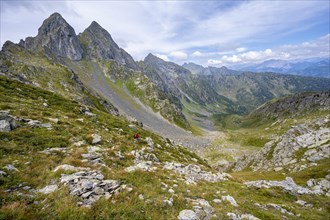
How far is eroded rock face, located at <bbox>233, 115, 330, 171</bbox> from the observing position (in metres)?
44.0

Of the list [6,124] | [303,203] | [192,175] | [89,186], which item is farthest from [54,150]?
[303,203]

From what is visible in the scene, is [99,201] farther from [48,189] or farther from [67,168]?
Answer: [67,168]

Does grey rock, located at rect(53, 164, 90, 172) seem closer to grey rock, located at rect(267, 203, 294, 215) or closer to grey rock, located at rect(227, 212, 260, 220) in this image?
grey rock, located at rect(227, 212, 260, 220)

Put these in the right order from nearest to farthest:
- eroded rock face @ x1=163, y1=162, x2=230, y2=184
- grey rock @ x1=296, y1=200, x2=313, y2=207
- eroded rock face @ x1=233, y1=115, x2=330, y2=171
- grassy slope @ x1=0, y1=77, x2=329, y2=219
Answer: grassy slope @ x1=0, y1=77, x2=329, y2=219
grey rock @ x1=296, y1=200, x2=313, y2=207
eroded rock face @ x1=163, y1=162, x2=230, y2=184
eroded rock face @ x1=233, y1=115, x2=330, y2=171

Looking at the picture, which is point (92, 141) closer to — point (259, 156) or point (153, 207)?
point (153, 207)

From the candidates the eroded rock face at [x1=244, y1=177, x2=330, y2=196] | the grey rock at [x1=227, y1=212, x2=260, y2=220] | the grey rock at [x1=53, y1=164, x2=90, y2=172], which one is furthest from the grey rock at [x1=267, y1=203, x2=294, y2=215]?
the grey rock at [x1=53, y1=164, x2=90, y2=172]

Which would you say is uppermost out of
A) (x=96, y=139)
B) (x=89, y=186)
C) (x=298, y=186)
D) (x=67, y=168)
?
(x=96, y=139)

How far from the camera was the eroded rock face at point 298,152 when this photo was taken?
43969 mm

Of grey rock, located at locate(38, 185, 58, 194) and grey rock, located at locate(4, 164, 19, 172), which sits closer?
grey rock, located at locate(38, 185, 58, 194)

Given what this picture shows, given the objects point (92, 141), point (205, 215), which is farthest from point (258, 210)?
point (92, 141)

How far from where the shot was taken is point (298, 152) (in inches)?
2076

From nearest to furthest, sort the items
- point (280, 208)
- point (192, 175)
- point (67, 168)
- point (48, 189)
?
point (48, 189)
point (67, 168)
point (280, 208)
point (192, 175)

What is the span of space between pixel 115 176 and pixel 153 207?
4.55 m

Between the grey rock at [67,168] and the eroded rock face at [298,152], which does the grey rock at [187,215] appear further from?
the eroded rock face at [298,152]
